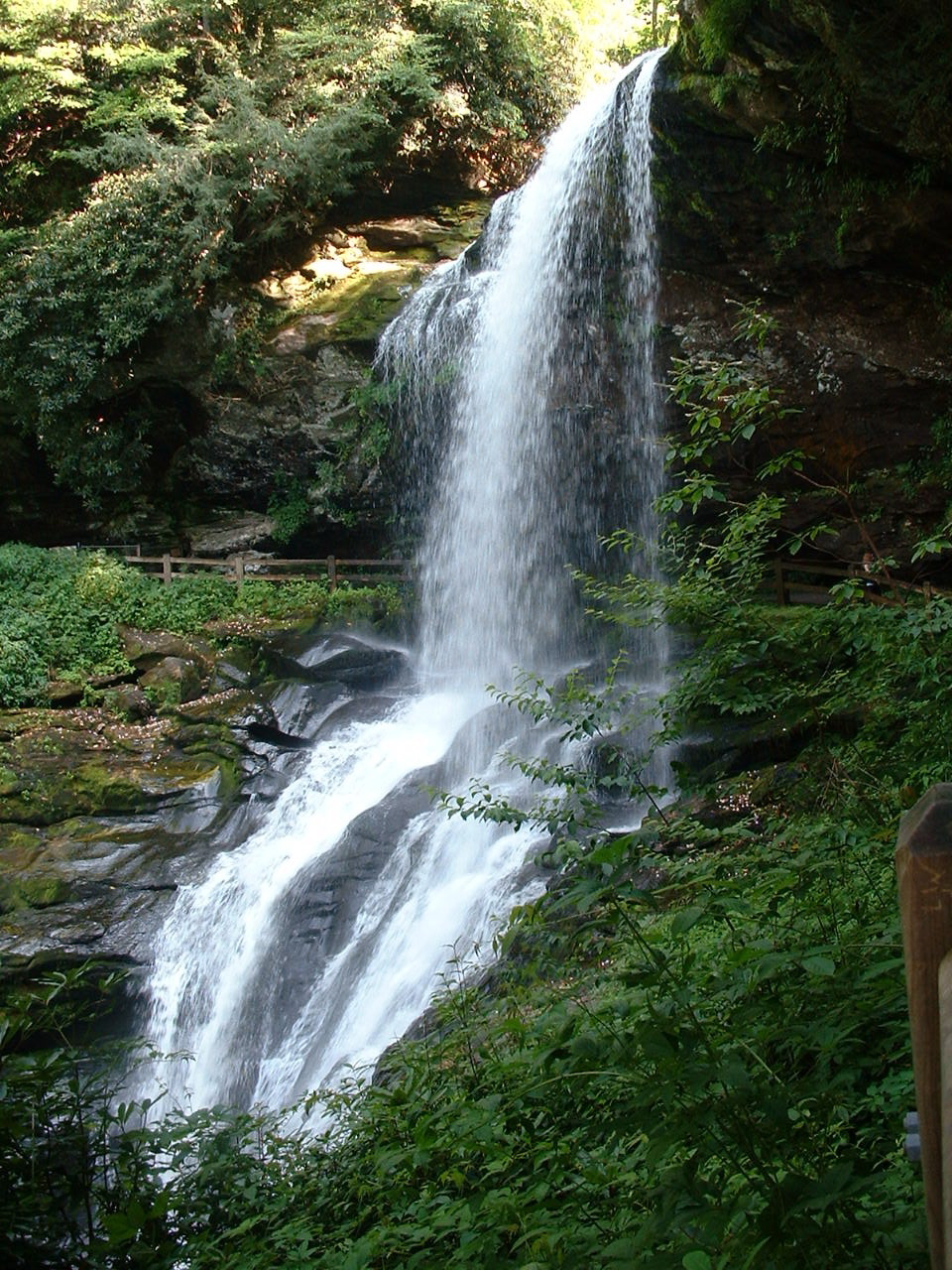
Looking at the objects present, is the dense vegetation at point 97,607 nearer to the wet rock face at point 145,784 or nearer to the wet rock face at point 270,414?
the wet rock face at point 145,784

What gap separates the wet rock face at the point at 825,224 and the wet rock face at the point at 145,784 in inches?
262

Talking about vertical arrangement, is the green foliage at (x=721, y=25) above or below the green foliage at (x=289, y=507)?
above

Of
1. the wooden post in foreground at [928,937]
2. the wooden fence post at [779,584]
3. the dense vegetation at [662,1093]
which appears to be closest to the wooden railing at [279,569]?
the wooden fence post at [779,584]

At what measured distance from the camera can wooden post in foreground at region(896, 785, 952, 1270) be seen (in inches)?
41.3

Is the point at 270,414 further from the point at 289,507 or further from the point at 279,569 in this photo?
the point at 279,569

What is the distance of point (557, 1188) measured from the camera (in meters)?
2.58

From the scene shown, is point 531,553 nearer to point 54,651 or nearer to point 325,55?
point 54,651

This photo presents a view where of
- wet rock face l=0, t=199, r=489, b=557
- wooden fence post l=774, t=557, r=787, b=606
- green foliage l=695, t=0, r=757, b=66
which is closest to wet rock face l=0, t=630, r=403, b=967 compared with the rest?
wet rock face l=0, t=199, r=489, b=557

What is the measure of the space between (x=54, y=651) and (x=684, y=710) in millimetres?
13002

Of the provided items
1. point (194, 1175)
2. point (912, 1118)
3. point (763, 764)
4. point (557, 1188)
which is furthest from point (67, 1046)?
point (763, 764)

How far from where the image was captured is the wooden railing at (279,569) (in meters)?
16.8

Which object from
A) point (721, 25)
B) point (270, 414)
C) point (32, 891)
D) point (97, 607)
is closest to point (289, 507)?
point (270, 414)

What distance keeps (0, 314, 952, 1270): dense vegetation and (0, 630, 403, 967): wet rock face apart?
21.8ft

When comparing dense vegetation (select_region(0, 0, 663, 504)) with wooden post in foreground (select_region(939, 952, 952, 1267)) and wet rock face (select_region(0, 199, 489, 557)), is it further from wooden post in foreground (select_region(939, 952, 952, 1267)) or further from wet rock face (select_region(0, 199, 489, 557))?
wooden post in foreground (select_region(939, 952, 952, 1267))
